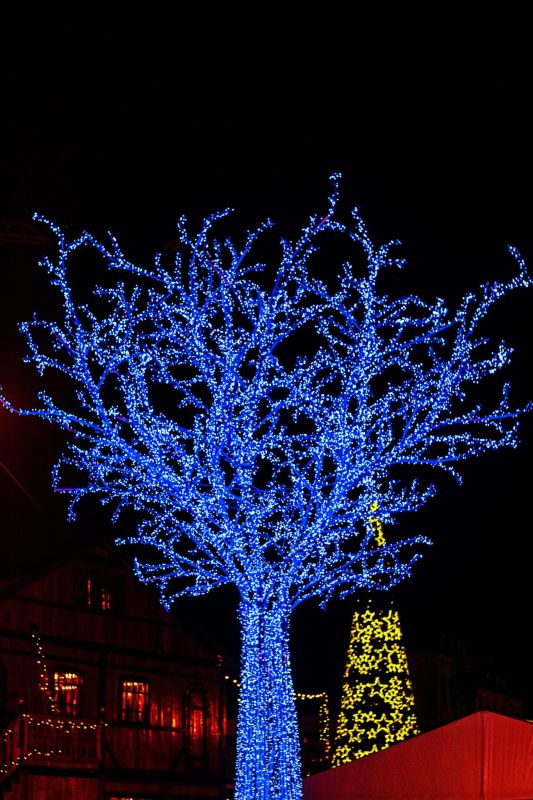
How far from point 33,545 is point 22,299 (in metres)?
5.06

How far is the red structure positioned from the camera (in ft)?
76.1

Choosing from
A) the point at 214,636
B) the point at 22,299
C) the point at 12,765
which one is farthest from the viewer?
the point at 214,636

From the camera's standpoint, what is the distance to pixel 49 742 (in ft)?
75.4

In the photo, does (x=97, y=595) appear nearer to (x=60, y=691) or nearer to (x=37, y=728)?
(x=60, y=691)

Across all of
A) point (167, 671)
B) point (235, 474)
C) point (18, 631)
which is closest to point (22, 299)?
point (18, 631)

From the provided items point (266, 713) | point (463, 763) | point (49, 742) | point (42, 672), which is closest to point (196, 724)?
point (42, 672)

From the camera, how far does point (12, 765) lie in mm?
21812

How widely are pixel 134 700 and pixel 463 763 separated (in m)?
15.3

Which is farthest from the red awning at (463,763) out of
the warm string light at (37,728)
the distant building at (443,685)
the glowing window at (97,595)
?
the distant building at (443,685)

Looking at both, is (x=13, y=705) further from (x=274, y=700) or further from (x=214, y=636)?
(x=274, y=700)

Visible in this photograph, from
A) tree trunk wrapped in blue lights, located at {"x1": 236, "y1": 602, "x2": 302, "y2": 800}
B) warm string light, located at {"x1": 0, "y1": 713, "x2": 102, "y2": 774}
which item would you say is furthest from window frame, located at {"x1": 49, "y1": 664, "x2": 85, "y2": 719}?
tree trunk wrapped in blue lights, located at {"x1": 236, "y1": 602, "x2": 302, "y2": 800}

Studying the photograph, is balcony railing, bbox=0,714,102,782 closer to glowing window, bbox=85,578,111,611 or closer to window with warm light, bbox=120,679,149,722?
window with warm light, bbox=120,679,149,722

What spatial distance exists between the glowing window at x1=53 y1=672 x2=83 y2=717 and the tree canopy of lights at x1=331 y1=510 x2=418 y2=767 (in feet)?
17.0

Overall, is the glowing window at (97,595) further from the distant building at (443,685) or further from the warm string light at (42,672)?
the distant building at (443,685)
